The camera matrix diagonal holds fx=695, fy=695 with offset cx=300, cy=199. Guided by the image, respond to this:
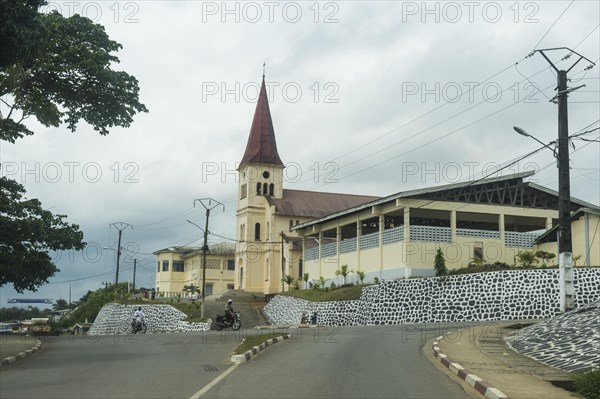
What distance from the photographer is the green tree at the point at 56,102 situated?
21.6 metres

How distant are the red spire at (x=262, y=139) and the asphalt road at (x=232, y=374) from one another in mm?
55599

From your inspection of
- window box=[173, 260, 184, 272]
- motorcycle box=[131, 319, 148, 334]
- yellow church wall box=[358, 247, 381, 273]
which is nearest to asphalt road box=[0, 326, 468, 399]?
motorcycle box=[131, 319, 148, 334]

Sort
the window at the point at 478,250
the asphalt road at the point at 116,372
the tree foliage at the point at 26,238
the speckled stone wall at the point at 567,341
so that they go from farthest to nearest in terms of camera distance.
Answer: the window at the point at 478,250, the tree foliage at the point at 26,238, the speckled stone wall at the point at 567,341, the asphalt road at the point at 116,372

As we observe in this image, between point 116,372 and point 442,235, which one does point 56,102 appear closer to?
point 116,372

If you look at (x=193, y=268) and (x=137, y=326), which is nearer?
(x=137, y=326)

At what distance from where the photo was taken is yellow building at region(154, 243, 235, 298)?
288ft

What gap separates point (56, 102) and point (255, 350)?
34.8ft

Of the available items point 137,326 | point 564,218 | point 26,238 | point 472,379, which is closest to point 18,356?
point 26,238

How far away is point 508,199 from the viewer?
4612 cm

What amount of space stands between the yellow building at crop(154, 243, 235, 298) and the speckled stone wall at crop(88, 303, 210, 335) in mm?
20970

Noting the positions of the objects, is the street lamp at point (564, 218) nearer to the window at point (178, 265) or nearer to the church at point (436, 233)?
the church at point (436, 233)

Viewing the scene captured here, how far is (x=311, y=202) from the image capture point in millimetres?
78438

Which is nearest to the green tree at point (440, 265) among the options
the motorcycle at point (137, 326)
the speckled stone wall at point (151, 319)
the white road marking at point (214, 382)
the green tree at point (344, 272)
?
the green tree at point (344, 272)

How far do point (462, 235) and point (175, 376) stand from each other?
32.3 m
